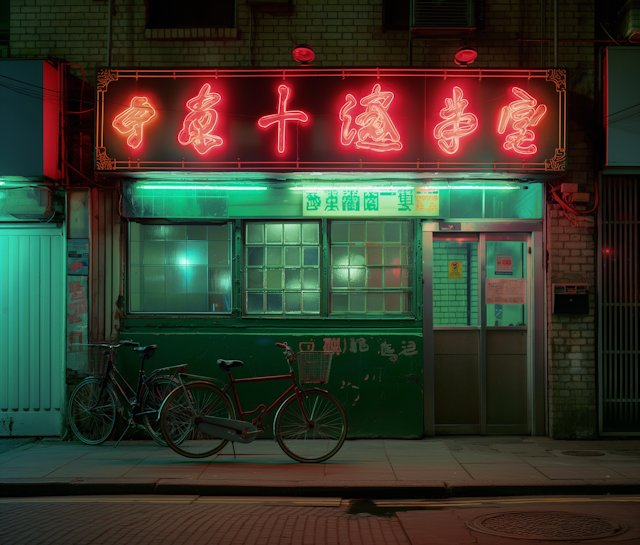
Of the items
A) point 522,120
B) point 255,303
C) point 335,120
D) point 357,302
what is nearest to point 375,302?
point 357,302

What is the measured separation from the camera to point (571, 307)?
24.8 feet

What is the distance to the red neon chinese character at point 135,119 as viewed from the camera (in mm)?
7250

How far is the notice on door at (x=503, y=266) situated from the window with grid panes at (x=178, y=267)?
4.16 metres

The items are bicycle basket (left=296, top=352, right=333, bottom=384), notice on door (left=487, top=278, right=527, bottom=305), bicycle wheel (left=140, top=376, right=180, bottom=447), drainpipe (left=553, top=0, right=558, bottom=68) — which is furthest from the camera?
notice on door (left=487, top=278, right=527, bottom=305)

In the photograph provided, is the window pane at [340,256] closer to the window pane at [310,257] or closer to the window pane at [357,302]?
the window pane at [310,257]

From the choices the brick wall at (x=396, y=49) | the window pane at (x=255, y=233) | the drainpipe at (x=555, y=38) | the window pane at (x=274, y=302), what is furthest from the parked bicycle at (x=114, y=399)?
the drainpipe at (x=555, y=38)

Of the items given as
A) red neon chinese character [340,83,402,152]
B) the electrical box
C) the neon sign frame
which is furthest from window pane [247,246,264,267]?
the electrical box

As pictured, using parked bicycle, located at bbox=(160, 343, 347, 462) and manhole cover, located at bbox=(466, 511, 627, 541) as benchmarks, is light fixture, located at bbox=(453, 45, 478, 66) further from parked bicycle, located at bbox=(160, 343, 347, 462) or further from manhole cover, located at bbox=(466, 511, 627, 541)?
manhole cover, located at bbox=(466, 511, 627, 541)

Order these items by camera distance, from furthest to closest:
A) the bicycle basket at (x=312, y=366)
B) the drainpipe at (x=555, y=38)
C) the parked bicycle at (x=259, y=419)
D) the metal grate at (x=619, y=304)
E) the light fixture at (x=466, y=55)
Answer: the metal grate at (x=619, y=304) → the drainpipe at (x=555, y=38) → the light fixture at (x=466, y=55) → the parked bicycle at (x=259, y=419) → the bicycle basket at (x=312, y=366)

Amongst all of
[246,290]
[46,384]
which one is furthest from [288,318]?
[46,384]

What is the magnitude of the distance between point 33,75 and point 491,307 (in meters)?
7.53

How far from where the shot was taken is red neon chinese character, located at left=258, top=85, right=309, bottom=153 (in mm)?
7219

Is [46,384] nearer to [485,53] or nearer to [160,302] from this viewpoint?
[160,302]

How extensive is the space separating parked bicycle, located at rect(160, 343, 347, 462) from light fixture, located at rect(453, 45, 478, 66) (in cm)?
452
